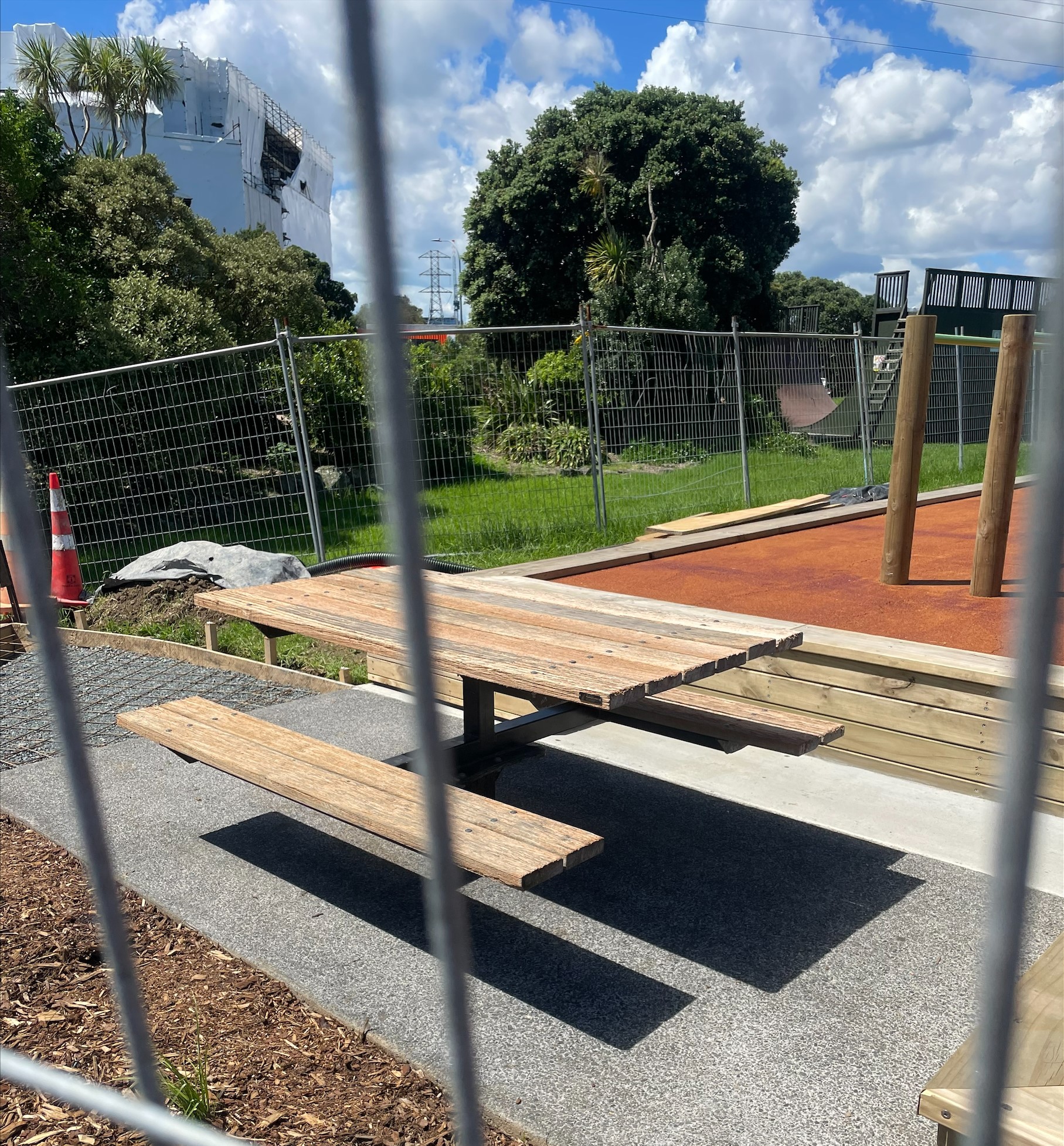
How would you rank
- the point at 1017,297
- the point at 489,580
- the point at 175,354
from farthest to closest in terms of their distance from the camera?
1. the point at 1017,297
2. the point at 175,354
3. the point at 489,580

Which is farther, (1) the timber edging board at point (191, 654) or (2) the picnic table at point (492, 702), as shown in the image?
(1) the timber edging board at point (191, 654)

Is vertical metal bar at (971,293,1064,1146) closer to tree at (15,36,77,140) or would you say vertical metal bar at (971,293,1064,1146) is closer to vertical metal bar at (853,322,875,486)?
vertical metal bar at (853,322,875,486)

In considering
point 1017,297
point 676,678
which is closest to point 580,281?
point 1017,297

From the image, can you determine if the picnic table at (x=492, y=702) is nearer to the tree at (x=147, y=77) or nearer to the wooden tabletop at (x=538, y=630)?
the wooden tabletop at (x=538, y=630)

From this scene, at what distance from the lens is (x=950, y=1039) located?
2312 mm

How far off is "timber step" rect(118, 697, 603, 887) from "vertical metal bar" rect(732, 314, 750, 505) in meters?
7.02

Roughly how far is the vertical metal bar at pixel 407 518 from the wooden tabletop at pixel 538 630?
1.98 m

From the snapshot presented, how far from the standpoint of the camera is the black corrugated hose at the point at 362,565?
626 centimetres

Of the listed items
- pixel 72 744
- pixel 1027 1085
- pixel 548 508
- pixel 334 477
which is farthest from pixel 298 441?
pixel 72 744

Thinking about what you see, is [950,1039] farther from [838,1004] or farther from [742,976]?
[742,976]

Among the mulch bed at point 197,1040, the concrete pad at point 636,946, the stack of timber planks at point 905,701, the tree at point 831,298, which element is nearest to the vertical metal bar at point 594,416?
the stack of timber planks at point 905,701

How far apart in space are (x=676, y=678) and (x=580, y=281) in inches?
1011

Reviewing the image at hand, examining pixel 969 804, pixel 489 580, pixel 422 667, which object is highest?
pixel 422 667

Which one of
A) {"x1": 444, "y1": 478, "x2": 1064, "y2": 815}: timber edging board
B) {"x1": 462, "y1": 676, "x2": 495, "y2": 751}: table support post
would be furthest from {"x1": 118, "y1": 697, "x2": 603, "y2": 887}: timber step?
{"x1": 444, "y1": 478, "x2": 1064, "y2": 815}: timber edging board
